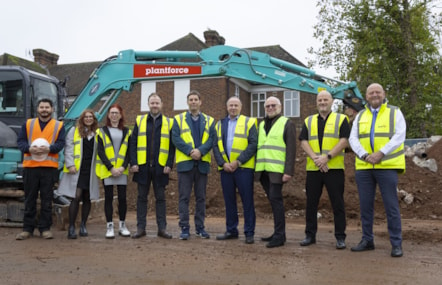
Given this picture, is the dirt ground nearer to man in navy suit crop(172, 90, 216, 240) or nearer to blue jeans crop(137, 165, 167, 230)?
blue jeans crop(137, 165, 167, 230)

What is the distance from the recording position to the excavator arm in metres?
8.12

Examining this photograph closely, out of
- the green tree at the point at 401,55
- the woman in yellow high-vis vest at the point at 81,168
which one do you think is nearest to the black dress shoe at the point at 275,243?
the woman in yellow high-vis vest at the point at 81,168

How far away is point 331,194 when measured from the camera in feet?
19.9

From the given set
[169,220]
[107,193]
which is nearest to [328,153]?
[107,193]

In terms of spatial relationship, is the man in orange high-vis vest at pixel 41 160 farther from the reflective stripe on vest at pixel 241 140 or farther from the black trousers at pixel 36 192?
the reflective stripe on vest at pixel 241 140

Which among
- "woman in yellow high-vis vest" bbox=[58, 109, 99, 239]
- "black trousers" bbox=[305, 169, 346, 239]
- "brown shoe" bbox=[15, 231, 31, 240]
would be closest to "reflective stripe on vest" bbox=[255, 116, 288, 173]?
"black trousers" bbox=[305, 169, 346, 239]

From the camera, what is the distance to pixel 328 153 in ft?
19.7

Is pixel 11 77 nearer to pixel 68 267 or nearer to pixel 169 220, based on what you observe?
pixel 169 220

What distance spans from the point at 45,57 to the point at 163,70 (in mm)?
32586

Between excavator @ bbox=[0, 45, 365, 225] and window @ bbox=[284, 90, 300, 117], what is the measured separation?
1850cm

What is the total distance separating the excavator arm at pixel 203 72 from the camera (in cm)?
812

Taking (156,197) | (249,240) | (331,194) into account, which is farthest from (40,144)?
(331,194)

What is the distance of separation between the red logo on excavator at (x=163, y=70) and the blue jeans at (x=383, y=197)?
374cm

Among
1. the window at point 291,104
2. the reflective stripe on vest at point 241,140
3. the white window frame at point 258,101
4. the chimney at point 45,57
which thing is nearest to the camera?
the reflective stripe on vest at point 241,140
